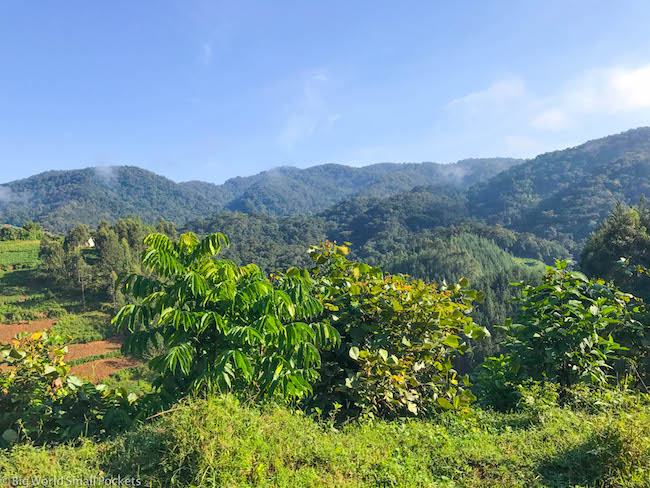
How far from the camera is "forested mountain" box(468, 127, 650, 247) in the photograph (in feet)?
395

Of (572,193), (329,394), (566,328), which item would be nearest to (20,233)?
(329,394)

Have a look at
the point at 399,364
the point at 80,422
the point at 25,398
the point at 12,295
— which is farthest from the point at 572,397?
the point at 12,295

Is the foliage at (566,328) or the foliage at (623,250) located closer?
the foliage at (566,328)

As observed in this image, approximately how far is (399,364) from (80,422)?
294cm

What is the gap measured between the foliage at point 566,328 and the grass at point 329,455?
2.53 feet

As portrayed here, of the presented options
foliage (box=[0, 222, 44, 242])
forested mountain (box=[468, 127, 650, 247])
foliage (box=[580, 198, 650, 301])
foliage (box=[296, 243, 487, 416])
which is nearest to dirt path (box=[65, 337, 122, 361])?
foliage (box=[0, 222, 44, 242])

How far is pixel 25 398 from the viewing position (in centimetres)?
341

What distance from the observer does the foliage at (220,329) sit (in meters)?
3.09

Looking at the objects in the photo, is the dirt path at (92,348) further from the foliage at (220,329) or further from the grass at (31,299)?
the foliage at (220,329)

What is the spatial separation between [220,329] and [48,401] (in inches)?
70.5

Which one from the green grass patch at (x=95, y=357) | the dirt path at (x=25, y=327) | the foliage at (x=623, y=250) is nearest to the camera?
the foliage at (x=623, y=250)

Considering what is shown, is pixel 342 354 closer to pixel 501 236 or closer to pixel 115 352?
Result: pixel 115 352

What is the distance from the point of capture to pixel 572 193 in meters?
140

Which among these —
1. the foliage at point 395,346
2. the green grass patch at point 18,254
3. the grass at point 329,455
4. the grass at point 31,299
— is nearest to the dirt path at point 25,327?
the grass at point 31,299
